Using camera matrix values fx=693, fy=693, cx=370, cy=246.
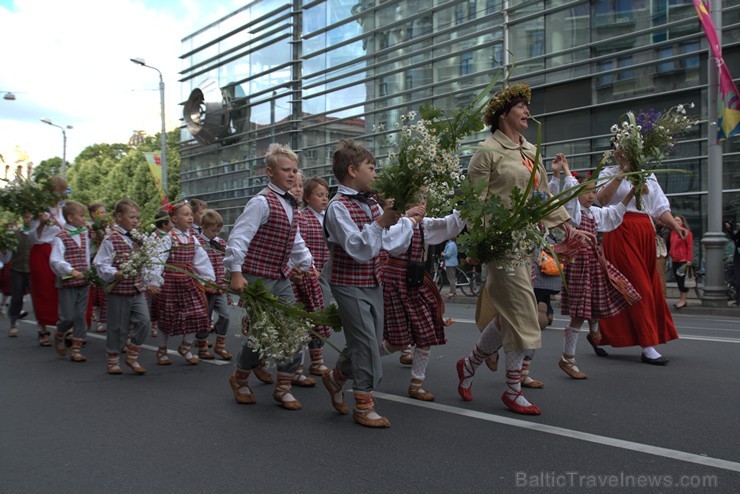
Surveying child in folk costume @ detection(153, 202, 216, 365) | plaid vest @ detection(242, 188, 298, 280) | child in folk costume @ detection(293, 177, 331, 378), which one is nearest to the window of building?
child in folk costume @ detection(293, 177, 331, 378)

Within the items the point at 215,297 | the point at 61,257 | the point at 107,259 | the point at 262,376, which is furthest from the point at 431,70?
the point at 262,376

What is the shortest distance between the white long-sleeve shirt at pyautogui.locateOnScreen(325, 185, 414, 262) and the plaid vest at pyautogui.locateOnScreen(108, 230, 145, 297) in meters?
3.55

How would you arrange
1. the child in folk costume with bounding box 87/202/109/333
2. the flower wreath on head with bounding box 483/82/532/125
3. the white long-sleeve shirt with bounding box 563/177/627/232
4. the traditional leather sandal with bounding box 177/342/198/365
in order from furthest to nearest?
the child in folk costume with bounding box 87/202/109/333
the traditional leather sandal with bounding box 177/342/198/365
the white long-sleeve shirt with bounding box 563/177/627/232
the flower wreath on head with bounding box 483/82/532/125

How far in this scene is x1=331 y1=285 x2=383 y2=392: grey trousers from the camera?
4.75 metres

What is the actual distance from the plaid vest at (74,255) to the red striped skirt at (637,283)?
241 inches

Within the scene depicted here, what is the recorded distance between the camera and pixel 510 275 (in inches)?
193

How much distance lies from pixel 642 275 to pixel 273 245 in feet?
12.4

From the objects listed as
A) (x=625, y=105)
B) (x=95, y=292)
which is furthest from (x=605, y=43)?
(x=95, y=292)

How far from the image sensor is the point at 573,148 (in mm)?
20984

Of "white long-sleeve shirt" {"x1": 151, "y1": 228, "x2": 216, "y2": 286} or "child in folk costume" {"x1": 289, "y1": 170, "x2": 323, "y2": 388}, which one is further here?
"white long-sleeve shirt" {"x1": 151, "y1": 228, "x2": 216, "y2": 286}

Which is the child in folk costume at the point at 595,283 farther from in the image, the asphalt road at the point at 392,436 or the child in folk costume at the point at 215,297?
the child in folk costume at the point at 215,297

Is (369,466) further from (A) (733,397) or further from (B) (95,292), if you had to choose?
Answer: (B) (95,292)

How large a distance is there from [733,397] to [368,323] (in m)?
2.98

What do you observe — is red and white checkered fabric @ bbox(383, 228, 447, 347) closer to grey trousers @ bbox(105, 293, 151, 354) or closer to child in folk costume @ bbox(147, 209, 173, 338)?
grey trousers @ bbox(105, 293, 151, 354)
